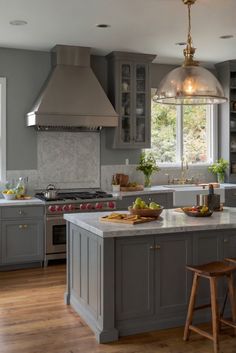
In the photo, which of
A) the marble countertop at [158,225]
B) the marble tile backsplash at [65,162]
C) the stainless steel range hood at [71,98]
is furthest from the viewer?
the marble tile backsplash at [65,162]

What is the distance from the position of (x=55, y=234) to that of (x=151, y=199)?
4.84ft

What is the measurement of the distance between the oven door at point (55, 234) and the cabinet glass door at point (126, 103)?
1.62 metres

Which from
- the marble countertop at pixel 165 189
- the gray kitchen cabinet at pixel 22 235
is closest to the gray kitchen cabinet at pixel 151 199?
the marble countertop at pixel 165 189

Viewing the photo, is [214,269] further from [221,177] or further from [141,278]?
[221,177]

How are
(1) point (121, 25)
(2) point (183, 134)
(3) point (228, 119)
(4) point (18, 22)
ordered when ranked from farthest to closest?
1. (2) point (183, 134)
2. (3) point (228, 119)
3. (1) point (121, 25)
4. (4) point (18, 22)

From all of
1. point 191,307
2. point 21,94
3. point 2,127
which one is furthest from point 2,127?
point 191,307

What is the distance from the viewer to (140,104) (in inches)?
275

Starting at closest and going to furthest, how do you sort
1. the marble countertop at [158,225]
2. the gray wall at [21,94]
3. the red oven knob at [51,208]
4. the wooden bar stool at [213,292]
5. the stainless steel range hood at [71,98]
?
the wooden bar stool at [213,292], the marble countertop at [158,225], the red oven knob at [51,208], the stainless steel range hood at [71,98], the gray wall at [21,94]

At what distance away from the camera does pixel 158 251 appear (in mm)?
3832

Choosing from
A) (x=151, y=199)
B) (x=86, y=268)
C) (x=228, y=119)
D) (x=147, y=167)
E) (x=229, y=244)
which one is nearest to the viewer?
(x=86, y=268)

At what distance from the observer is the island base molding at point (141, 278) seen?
3656 millimetres

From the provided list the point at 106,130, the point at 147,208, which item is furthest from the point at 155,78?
the point at 147,208

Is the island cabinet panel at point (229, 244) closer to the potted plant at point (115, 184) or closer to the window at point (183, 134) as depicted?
the potted plant at point (115, 184)

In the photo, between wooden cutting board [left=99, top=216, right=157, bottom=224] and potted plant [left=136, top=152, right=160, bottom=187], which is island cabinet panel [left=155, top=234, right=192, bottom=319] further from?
potted plant [left=136, top=152, right=160, bottom=187]
